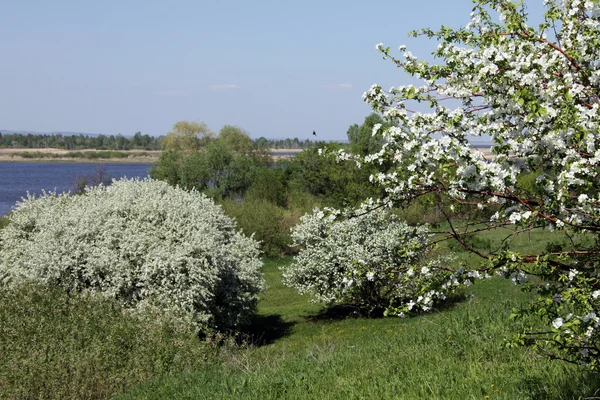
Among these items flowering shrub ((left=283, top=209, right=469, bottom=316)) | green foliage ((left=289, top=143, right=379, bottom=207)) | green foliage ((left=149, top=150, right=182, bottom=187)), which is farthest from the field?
flowering shrub ((left=283, top=209, right=469, bottom=316))

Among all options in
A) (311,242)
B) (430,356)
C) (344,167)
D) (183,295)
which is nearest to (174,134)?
(344,167)

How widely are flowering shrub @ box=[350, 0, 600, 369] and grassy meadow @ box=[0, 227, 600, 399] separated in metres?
0.49

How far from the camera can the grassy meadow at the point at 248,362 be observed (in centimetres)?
593

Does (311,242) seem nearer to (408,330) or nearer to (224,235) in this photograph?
(224,235)

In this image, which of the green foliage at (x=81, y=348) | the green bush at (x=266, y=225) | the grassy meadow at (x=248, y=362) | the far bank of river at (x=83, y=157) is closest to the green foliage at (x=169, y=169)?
the green bush at (x=266, y=225)

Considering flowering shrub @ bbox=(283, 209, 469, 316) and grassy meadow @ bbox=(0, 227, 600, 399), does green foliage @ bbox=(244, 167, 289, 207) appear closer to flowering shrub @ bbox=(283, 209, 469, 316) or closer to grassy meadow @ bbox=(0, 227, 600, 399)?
flowering shrub @ bbox=(283, 209, 469, 316)

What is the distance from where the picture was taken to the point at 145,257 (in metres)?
13.1

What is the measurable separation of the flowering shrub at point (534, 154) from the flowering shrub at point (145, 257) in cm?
873

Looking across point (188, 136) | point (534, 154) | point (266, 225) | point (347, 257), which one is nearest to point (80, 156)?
point (188, 136)

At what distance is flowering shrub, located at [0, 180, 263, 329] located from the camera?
1301 centimetres

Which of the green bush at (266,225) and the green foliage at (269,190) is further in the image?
the green foliage at (269,190)

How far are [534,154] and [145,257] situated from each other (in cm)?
1054

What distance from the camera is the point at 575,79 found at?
3980 millimetres

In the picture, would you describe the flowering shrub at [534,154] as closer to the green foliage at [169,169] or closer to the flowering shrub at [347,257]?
the flowering shrub at [347,257]
